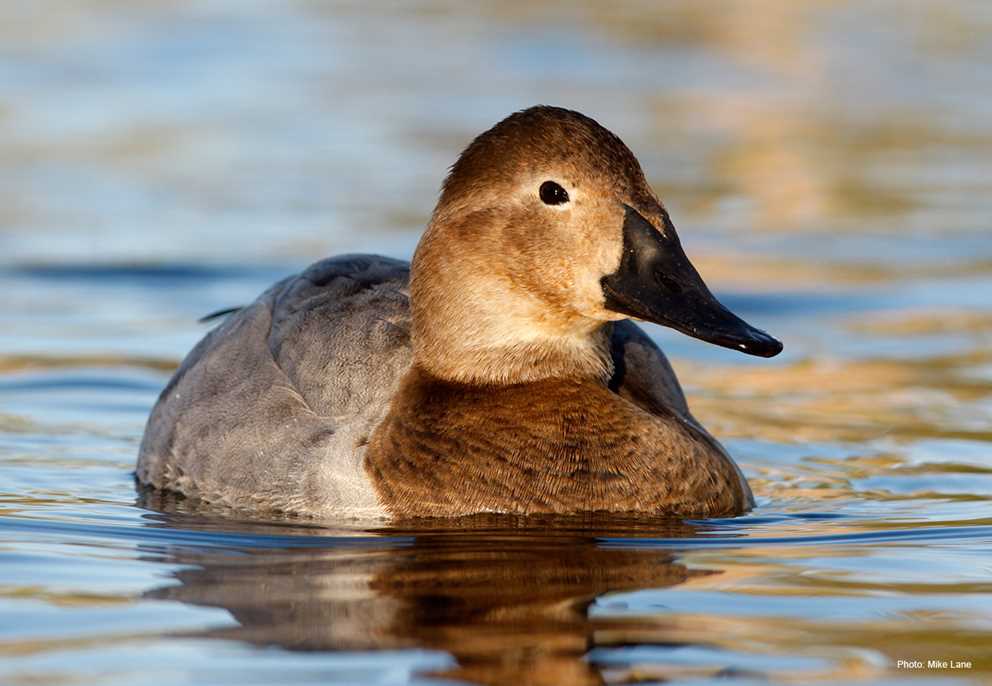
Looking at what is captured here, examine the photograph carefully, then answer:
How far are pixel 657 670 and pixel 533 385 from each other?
7.12 ft

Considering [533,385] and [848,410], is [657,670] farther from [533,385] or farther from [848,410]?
[848,410]

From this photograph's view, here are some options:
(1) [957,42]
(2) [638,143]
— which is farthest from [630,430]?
(1) [957,42]

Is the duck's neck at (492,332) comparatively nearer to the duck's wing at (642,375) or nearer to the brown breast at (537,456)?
the brown breast at (537,456)

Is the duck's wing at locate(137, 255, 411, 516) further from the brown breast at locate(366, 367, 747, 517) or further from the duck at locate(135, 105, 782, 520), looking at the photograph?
the brown breast at locate(366, 367, 747, 517)

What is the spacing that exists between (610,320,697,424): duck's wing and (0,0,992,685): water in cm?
59

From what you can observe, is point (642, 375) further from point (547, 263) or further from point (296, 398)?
point (296, 398)

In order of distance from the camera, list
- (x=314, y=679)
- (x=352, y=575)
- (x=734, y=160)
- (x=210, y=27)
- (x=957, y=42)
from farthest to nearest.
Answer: (x=210, y=27) → (x=957, y=42) → (x=734, y=160) → (x=352, y=575) → (x=314, y=679)

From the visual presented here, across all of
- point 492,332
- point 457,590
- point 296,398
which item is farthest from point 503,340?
point 457,590

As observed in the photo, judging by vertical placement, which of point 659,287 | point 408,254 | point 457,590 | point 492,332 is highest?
point 408,254

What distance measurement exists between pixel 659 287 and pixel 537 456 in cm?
72

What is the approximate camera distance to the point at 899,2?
20.6 metres

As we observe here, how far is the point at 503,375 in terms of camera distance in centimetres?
689

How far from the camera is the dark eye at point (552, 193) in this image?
262 inches

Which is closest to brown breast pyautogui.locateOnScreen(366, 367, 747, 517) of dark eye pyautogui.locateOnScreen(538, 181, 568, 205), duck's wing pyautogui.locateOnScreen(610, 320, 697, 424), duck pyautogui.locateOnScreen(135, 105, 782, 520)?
duck pyautogui.locateOnScreen(135, 105, 782, 520)
